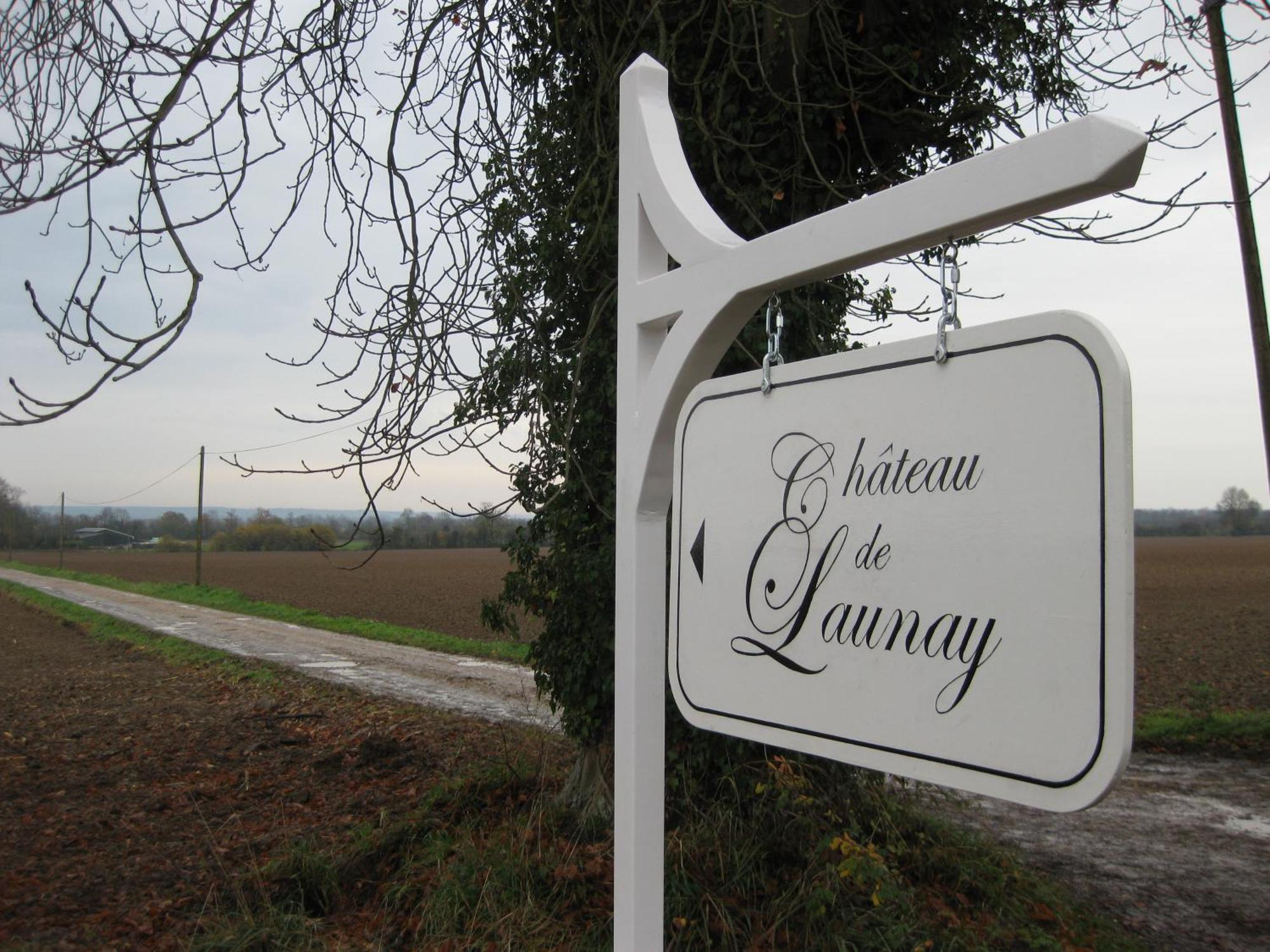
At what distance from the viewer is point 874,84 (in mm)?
4949

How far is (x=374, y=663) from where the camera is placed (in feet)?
40.1

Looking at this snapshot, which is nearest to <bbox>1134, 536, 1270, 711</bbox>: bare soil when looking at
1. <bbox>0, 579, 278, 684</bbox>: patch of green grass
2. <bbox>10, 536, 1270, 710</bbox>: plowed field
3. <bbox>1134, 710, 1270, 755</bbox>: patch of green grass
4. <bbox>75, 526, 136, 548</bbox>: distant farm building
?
<bbox>10, 536, 1270, 710</bbox>: plowed field

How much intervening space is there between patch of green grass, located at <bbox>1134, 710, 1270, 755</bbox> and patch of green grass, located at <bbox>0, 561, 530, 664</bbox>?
5.91 metres

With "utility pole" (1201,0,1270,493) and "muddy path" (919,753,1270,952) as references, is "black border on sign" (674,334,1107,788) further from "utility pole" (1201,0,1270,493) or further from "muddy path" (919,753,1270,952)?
"utility pole" (1201,0,1270,493)

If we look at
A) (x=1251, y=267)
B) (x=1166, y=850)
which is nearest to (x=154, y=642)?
(x=1166, y=850)

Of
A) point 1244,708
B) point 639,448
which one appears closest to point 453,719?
point 639,448

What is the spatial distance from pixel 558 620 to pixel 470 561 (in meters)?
49.2

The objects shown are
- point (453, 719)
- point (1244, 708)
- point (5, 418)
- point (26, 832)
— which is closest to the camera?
point (5, 418)

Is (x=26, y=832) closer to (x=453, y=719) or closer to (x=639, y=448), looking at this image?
(x=453, y=719)

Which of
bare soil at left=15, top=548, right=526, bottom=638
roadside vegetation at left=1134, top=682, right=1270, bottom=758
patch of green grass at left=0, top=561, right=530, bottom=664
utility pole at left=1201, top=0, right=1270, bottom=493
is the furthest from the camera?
bare soil at left=15, top=548, right=526, bottom=638

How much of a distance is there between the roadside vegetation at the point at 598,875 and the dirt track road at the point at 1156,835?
435 millimetres

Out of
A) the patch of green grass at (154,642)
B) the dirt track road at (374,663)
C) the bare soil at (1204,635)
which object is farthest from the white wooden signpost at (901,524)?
the bare soil at (1204,635)

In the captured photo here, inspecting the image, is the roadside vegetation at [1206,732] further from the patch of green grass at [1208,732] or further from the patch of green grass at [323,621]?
the patch of green grass at [323,621]

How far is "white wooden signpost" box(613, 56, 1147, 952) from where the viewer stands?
1.17 metres
